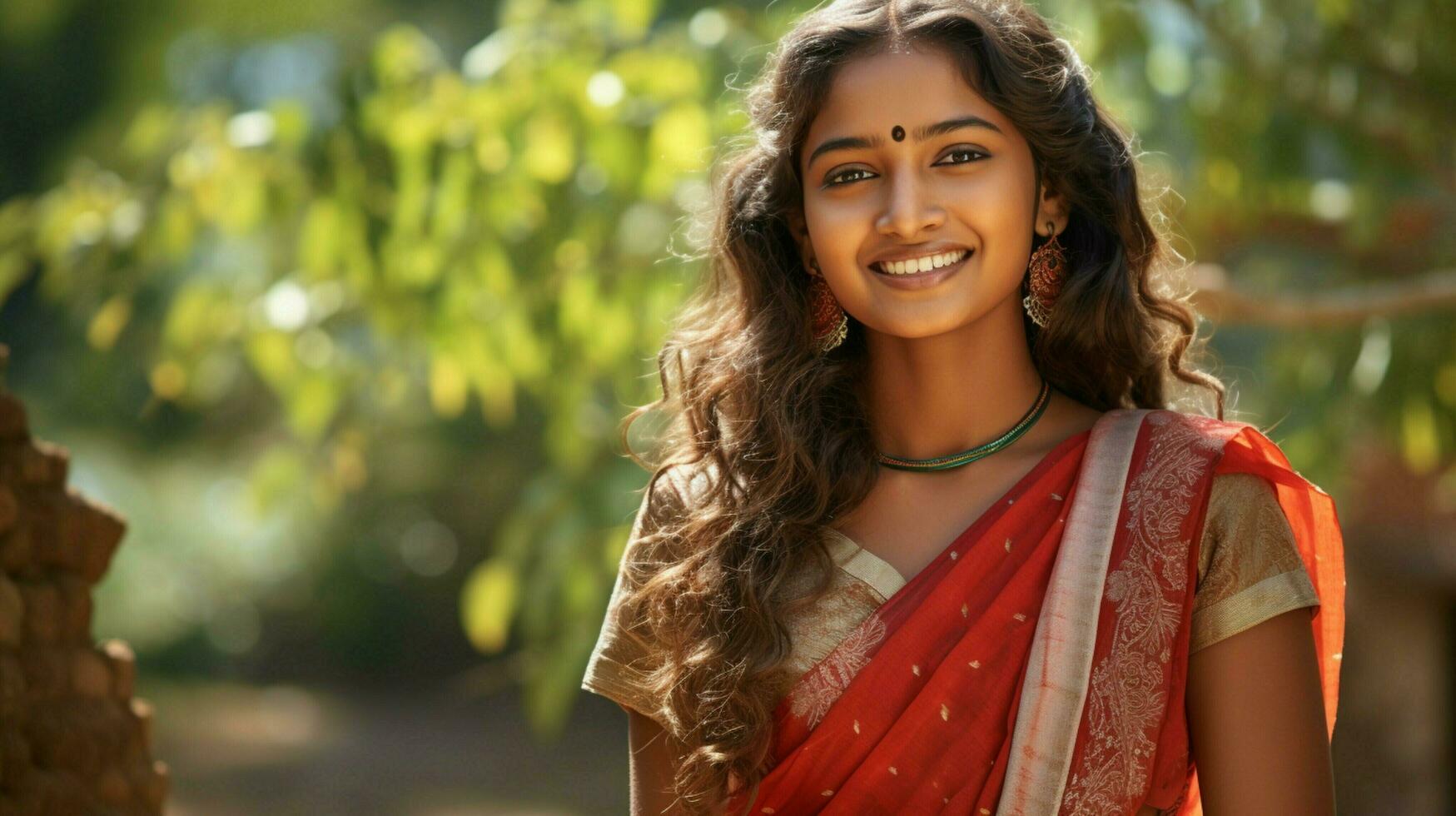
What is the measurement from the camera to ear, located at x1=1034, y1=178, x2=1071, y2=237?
2.06 m

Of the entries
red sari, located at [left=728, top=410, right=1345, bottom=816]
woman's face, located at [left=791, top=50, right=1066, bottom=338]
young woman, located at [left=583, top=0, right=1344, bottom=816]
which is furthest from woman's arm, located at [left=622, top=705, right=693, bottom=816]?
woman's face, located at [left=791, top=50, right=1066, bottom=338]

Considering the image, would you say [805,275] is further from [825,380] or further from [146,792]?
[146,792]

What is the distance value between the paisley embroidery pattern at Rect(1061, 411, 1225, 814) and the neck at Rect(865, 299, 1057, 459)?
28 cm

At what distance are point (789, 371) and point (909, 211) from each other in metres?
0.33

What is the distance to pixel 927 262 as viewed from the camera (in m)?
1.96

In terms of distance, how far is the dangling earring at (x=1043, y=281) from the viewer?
6.87ft

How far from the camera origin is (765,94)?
7.05 ft

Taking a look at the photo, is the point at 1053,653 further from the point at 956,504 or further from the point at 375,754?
the point at 375,754

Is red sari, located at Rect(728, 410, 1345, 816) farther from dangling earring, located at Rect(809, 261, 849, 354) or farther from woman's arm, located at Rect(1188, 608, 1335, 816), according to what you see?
dangling earring, located at Rect(809, 261, 849, 354)

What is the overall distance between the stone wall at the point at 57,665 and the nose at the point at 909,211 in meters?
1.17

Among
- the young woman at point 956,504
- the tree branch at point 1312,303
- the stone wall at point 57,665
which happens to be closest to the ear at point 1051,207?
the young woman at point 956,504

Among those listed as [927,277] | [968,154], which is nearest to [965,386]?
[927,277]

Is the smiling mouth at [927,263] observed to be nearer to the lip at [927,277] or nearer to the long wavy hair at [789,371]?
the lip at [927,277]

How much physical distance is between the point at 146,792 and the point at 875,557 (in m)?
1.04
